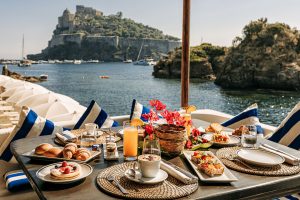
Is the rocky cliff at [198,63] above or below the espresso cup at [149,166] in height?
above

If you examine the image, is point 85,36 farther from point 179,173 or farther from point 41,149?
point 179,173

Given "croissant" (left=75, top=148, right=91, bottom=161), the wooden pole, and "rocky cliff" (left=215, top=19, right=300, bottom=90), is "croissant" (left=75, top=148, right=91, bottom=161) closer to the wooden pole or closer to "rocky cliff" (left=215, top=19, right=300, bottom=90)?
the wooden pole

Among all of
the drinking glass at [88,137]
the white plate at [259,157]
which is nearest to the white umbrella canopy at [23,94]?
the drinking glass at [88,137]

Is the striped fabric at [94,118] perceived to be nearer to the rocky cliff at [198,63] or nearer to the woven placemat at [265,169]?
the woven placemat at [265,169]

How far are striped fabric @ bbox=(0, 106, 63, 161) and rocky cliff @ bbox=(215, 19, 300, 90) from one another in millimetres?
34083

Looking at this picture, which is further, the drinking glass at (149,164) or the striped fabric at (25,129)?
the striped fabric at (25,129)

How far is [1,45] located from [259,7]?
168 ft

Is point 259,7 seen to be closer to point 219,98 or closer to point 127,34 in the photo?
point 219,98

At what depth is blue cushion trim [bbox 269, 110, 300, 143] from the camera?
83.6 inches

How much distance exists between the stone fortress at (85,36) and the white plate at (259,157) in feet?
247

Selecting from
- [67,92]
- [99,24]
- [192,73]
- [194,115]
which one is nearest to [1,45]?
[99,24]

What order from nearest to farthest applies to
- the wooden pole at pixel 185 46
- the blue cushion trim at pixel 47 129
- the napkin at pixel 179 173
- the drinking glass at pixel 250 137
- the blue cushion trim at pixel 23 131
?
the napkin at pixel 179 173 < the drinking glass at pixel 250 137 < the blue cushion trim at pixel 23 131 < the blue cushion trim at pixel 47 129 < the wooden pole at pixel 185 46

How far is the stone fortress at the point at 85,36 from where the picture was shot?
76.9 metres

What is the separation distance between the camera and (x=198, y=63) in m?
45.4
